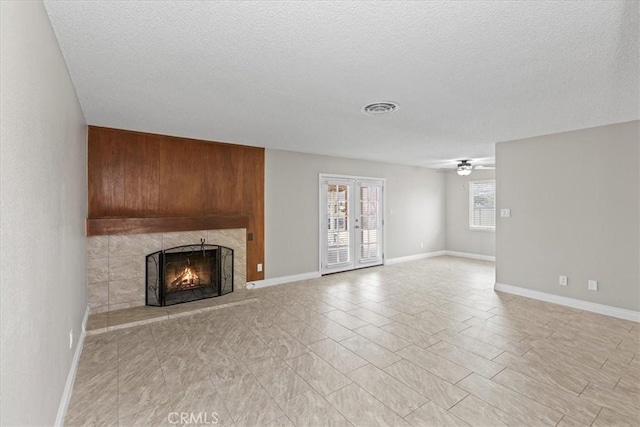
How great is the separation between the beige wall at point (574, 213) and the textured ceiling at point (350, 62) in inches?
20.1

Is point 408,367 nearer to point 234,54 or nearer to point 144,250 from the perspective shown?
point 234,54

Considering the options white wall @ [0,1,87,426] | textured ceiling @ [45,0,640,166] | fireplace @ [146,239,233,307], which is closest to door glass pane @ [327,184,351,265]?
fireplace @ [146,239,233,307]

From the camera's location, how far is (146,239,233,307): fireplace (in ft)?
14.1

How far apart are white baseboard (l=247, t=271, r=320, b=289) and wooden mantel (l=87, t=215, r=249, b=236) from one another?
1.07m

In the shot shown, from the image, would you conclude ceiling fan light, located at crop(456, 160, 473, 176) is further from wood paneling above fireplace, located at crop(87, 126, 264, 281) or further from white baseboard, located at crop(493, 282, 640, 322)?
wood paneling above fireplace, located at crop(87, 126, 264, 281)

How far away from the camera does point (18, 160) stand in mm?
1255

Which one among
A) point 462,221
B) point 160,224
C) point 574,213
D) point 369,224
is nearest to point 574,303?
point 574,213

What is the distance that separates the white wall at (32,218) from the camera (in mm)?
1129

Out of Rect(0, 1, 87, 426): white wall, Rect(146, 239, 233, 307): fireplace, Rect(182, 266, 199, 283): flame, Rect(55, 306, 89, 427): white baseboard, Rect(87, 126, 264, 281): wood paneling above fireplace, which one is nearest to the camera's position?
Rect(0, 1, 87, 426): white wall

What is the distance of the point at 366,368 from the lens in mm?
2693

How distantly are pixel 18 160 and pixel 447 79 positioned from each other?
111 inches

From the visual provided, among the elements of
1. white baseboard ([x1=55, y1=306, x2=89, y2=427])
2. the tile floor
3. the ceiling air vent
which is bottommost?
the tile floor

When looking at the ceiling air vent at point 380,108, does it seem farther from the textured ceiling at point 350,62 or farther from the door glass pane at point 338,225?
the door glass pane at point 338,225

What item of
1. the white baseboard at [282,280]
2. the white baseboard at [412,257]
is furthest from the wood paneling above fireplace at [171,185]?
the white baseboard at [412,257]
